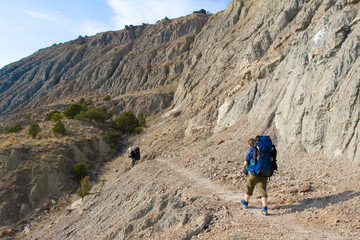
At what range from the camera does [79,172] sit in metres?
20.0

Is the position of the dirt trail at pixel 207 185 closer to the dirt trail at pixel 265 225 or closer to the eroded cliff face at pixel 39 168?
the dirt trail at pixel 265 225

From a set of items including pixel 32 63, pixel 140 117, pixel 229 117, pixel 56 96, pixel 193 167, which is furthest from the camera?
pixel 32 63

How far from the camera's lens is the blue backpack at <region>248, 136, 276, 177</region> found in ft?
18.5

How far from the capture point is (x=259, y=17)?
31.0 meters

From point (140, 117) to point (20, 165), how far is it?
1786cm

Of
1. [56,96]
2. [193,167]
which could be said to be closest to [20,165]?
[193,167]

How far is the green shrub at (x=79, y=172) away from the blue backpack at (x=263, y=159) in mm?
17187

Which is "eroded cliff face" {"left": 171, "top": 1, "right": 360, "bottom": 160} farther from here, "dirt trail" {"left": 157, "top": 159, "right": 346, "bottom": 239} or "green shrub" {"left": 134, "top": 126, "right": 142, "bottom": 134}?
"green shrub" {"left": 134, "top": 126, "right": 142, "bottom": 134}

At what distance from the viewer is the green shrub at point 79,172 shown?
19.9m

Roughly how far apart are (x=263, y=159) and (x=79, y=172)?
1745cm

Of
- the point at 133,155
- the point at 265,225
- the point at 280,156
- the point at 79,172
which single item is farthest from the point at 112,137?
the point at 265,225

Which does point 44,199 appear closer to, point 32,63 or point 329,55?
point 329,55

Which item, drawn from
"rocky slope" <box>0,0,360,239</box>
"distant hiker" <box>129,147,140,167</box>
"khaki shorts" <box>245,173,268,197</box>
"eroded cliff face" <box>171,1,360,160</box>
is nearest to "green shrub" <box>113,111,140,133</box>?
"rocky slope" <box>0,0,360,239</box>

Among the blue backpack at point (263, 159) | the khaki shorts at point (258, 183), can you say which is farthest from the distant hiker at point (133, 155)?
the blue backpack at point (263, 159)
